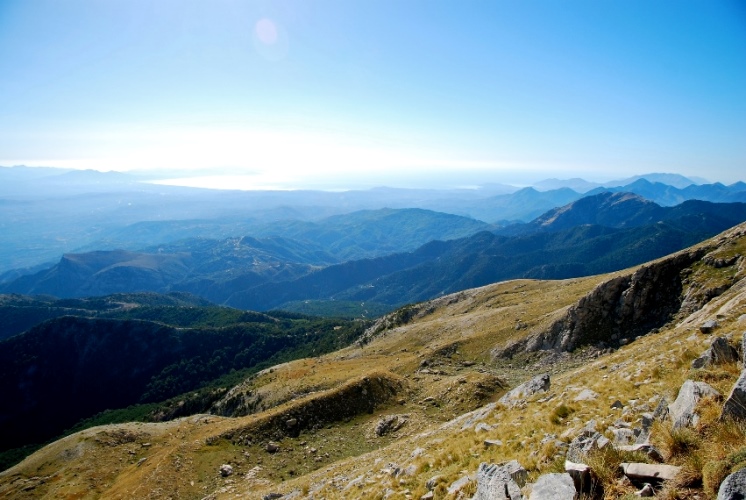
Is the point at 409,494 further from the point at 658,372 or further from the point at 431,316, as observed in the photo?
the point at 431,316

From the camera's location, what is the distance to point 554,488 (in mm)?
9508

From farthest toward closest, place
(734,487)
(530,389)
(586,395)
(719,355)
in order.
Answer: (530,389)
(586,395)
(719,355)
(734,487)

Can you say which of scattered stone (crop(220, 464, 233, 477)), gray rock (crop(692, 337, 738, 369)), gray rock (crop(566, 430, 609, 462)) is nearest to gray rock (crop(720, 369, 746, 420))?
gray rock (crop(566, 430, 609, 462))

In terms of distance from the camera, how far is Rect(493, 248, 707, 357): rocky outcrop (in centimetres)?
4734

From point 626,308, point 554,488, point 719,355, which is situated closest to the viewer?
point 554,488

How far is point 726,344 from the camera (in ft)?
49.1

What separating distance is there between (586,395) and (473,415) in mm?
13976

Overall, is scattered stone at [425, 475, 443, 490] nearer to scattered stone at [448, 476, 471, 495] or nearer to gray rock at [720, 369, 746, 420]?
scattered stone at [448, 476, 471, 495]

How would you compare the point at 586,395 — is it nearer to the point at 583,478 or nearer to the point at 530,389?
the point at 530,389

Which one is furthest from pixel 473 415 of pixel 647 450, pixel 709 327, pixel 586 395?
pixel 647 450

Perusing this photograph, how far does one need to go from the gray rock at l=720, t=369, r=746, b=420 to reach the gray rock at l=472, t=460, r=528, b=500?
546 cm

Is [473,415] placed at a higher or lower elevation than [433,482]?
lower

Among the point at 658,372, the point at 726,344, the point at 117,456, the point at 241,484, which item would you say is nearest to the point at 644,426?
the point at 726,344

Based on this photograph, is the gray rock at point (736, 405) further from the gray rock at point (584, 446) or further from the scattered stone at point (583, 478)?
the scattered stone at point (583, 478)
